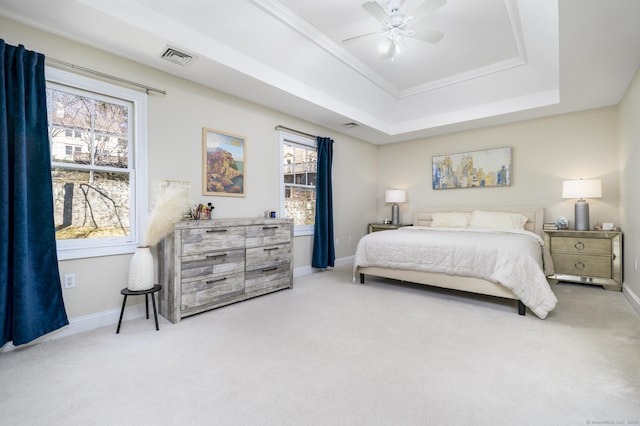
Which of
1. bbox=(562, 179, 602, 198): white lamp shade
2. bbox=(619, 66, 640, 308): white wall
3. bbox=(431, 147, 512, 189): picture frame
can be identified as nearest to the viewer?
bbox=(619, 66, 640, 308): white wall

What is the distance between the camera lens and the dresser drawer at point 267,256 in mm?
3336

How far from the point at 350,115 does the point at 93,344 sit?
12.8 ft

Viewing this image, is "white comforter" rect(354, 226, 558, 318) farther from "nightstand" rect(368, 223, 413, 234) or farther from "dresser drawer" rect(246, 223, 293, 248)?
"nightstand" rect(368, 223, 413, 234)

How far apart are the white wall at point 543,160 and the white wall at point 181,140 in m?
1.79

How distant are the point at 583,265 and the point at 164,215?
4875 mm

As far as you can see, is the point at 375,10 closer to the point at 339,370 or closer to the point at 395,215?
the point at 339,370

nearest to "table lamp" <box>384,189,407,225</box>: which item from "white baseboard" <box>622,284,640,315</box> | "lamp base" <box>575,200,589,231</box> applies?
"lamp base" <box>575,200,589,231</box>

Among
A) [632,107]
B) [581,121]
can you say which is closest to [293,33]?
[632,107]

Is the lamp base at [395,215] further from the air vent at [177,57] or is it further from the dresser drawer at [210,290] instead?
the air vent at [177,57]

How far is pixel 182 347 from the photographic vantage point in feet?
7.22

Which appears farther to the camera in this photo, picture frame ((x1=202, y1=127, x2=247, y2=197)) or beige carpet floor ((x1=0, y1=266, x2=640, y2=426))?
picture frame ((x1=202, y1=127, x2=247, y2=197))

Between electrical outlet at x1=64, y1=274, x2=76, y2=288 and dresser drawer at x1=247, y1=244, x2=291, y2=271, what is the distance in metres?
1.48

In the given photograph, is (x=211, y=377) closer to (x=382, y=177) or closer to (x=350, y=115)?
(x=350, y=115)

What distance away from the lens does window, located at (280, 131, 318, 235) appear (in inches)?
175
